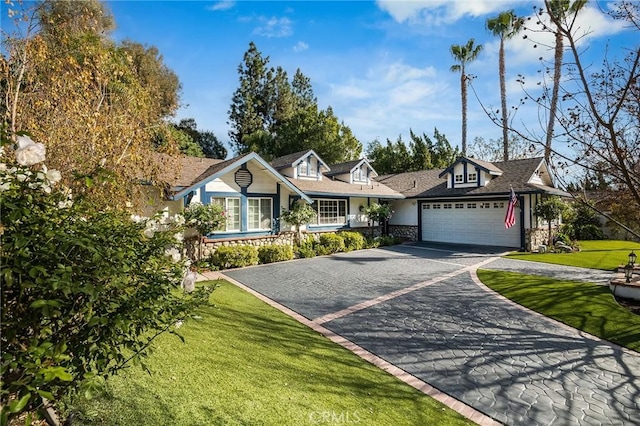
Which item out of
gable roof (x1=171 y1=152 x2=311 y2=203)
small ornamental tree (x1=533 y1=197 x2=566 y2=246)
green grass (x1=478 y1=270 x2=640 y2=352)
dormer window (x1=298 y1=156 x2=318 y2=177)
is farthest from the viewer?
dormer window (x1=298 y1=156 x2=318 y2=177)

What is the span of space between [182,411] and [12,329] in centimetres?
230

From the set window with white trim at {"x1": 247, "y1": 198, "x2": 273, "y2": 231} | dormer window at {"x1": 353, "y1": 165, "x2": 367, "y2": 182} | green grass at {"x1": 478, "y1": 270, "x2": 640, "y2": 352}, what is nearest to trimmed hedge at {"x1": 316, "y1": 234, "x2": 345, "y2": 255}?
window with white trim at {"x1": 247, "y1": 198, "x2": 273, "y2": 231}

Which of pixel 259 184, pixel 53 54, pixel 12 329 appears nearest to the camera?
pixel 12 329

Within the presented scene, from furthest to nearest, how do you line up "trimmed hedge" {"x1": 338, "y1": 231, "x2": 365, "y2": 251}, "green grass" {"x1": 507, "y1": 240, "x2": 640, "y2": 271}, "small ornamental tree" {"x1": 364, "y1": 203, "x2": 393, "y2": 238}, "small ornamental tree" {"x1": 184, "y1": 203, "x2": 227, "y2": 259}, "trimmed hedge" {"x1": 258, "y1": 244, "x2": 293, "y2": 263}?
"small ornamental tree" {"x1": 364, "y1": 203, "x2": 393, "y2": 238} → "trimmed hedge" {"x1": 338, "y1": 231, "x2": 365, "y2": 251} → "trimmed hedge" {"x1": 258, "y1": 244, "x2": 293, "y2": 263} → "green grass" {"x1": 507, "y1": 240, "x2": 640, "y2": 271} → "small ornamental tree" {"x1": 184, "y1": 203, "x2": 227, "y2": 259}

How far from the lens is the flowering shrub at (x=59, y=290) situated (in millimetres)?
1814

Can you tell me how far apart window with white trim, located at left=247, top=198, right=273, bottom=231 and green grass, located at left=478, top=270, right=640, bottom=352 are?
986cm

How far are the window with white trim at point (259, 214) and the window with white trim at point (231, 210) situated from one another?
0.56 meters

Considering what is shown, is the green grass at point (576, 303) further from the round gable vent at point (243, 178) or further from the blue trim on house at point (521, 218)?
the round gable vent at point (243, 178)

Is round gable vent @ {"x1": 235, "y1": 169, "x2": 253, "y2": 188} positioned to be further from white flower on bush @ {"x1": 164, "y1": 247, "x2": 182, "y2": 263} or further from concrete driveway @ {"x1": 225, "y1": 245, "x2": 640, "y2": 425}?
white flower on bush @ {"x1": 164, "y1": 247, "x2": 182, "y2": 263}

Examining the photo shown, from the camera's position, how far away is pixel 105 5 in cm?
2242

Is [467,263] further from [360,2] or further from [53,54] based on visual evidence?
[53,54]

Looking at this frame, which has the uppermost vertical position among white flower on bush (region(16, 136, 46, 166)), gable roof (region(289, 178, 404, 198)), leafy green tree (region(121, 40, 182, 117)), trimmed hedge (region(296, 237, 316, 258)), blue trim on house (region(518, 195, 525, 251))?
leafy green tree (region(121, 40, 182, 117))

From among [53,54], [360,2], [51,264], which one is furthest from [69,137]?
[360,2]

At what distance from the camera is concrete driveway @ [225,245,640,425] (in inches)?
181
